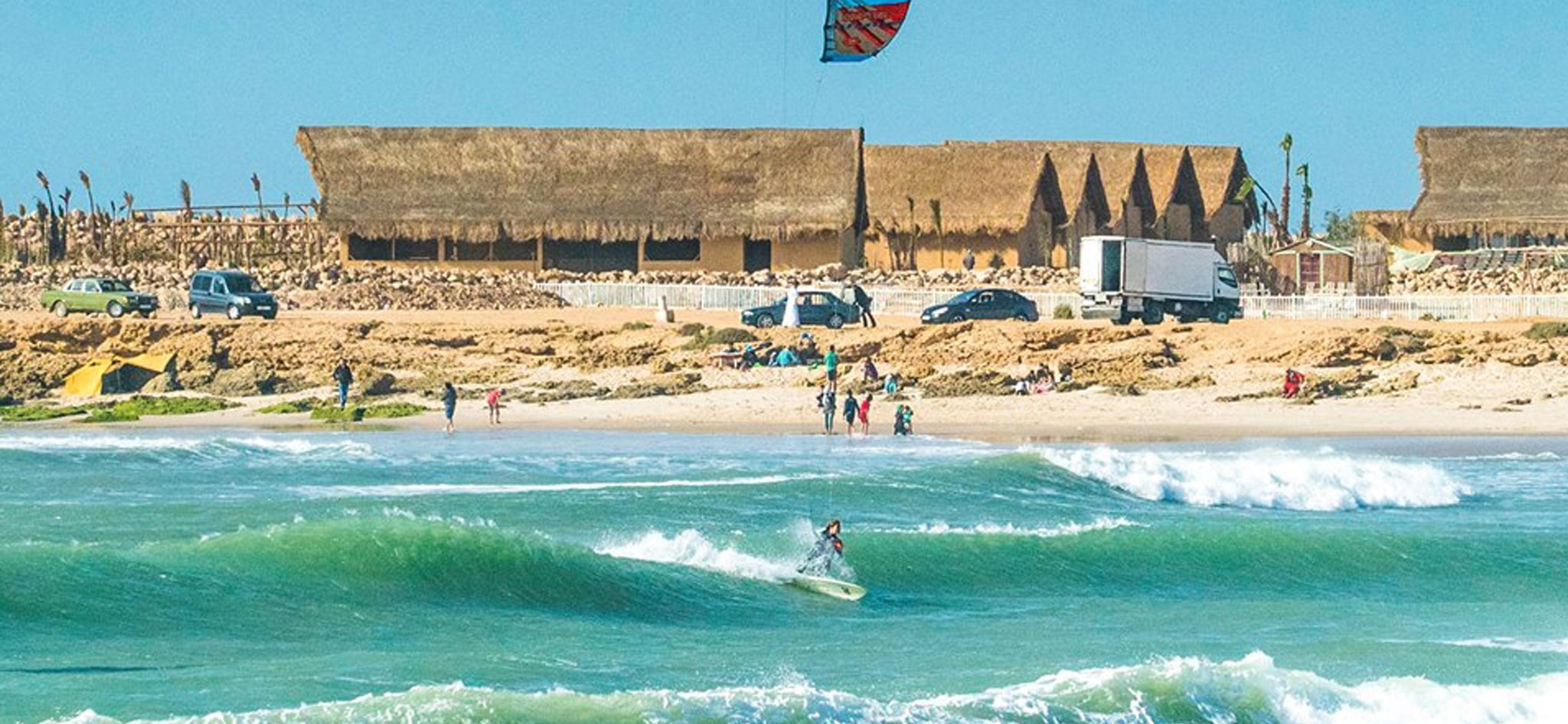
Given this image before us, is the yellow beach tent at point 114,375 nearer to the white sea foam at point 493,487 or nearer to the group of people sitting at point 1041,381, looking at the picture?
the white sea foam at point 493,487

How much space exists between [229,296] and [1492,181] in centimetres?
3018

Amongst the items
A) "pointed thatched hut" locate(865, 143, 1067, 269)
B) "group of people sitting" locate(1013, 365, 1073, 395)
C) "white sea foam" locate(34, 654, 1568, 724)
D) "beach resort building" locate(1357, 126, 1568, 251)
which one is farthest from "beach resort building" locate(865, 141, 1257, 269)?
"white sea foam" locate(34, 654, 1568, 724)

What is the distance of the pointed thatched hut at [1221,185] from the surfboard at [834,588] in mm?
43430

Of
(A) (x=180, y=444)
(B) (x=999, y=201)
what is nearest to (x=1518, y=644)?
(A) (x=180, y=444)

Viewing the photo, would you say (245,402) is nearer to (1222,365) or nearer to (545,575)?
(1222,365)

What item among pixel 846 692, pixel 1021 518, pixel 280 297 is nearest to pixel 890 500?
pixel 1021 518

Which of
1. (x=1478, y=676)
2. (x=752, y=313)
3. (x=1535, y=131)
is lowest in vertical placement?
(x=1478, y=676)

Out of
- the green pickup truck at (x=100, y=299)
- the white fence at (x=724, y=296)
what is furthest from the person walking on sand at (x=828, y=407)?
the green pickup truck at (x=100, y=299)

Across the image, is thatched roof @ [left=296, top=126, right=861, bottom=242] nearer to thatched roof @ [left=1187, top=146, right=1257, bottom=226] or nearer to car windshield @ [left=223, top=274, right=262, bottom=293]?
car windshield @ [left=223, top=274, right=262, bottom=293]

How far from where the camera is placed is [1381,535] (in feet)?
88.8

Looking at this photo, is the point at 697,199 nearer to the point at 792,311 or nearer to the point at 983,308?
the point at 792,311

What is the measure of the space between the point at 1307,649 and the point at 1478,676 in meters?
1.62

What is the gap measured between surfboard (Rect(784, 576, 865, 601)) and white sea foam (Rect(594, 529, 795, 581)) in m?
0.43

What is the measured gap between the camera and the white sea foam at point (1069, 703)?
16.5 meters
